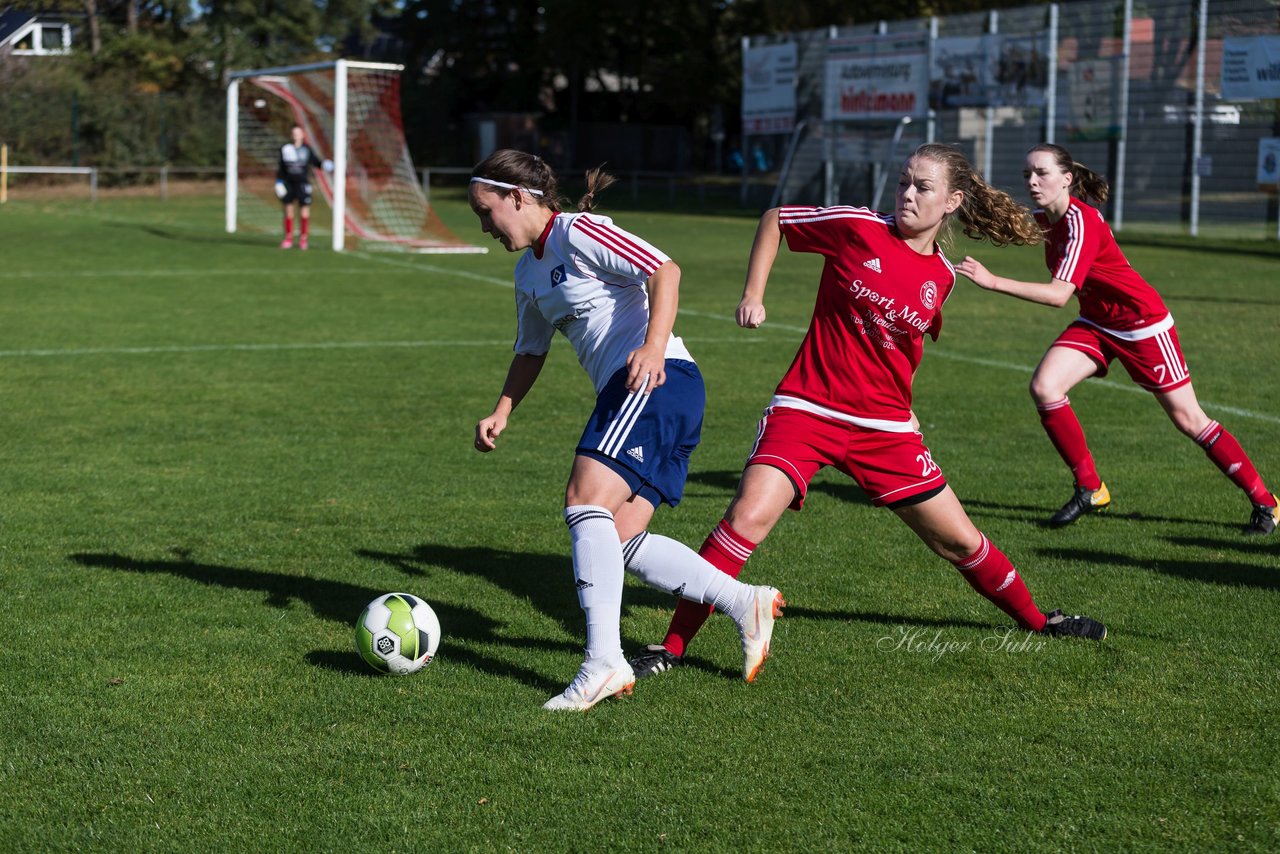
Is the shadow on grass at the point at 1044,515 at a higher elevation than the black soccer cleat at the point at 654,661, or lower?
higher

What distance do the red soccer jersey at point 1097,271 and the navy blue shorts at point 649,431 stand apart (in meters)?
2.80

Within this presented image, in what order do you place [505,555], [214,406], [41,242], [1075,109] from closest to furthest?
[505,555] < [214,406] < [41,242] < [1075,109]

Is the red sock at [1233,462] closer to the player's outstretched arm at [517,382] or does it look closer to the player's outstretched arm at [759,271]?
the player's outstretched arm at [759,271]

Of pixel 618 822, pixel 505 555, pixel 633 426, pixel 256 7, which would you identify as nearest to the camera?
pixel 618 822

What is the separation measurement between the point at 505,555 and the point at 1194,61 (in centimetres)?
2534

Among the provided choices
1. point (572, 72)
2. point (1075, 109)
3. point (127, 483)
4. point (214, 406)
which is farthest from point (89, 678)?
point (572, 72)

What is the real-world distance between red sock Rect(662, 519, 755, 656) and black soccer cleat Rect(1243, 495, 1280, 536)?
3.31m

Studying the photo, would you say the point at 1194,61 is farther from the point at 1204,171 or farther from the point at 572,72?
the point at 572,72

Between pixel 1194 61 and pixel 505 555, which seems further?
pixel 1194 61

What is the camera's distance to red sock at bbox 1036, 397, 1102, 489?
7340mm

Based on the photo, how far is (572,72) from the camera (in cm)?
5362

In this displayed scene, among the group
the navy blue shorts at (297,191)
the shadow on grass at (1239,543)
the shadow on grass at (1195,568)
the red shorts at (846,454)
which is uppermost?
the navy blue shorts at (297,191)

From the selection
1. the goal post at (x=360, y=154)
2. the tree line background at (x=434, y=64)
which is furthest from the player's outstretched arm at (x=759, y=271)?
the tree line background at (x=434, y=64)

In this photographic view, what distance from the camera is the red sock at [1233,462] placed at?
23.4 feet
